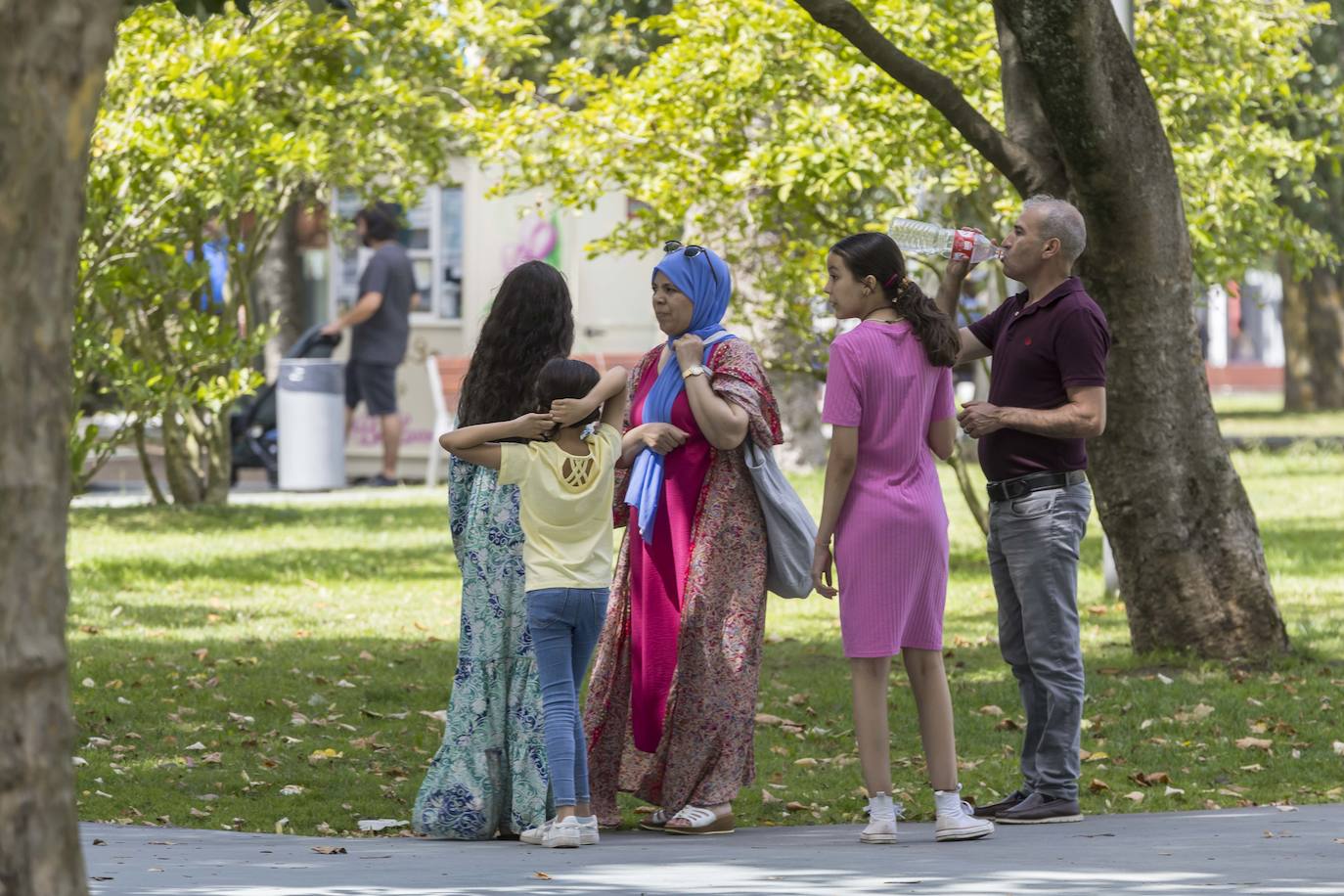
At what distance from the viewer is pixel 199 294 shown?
57.2 feet

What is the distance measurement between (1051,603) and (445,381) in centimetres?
1684

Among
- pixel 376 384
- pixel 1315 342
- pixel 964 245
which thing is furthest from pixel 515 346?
pixel 1315 342

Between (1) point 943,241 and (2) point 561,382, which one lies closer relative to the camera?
(2) point 561,382

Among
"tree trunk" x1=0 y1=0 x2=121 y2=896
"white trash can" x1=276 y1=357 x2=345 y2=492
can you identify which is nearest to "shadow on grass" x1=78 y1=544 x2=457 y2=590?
"white trash can" x1=276 y1=357 x2=345 y2=492

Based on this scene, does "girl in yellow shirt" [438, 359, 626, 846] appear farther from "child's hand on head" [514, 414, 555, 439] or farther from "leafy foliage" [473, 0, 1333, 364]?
"leafy foliage" [473, 0, 1333, 364]

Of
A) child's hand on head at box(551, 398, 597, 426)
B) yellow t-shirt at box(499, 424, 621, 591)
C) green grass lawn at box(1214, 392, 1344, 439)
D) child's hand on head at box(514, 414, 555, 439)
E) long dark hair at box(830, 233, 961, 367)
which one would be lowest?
green grass lawn at box(1214, 392, 1344, 439)

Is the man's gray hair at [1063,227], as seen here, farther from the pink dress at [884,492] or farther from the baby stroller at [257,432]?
the baby stroller at [257,432]

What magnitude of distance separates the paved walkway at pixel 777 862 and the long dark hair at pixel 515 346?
4.19 ft

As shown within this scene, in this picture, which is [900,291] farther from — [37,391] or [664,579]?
[37,391]

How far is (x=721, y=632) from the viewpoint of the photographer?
6699 mm

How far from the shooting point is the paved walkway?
17.8 feet

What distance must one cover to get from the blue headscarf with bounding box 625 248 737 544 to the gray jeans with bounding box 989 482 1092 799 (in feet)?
3.38

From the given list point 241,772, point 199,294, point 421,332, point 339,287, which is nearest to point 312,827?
point 241,772

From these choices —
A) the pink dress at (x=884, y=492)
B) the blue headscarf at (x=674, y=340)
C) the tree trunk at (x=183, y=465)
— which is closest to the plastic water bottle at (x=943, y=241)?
the pink dress at (x=884, y=492)
